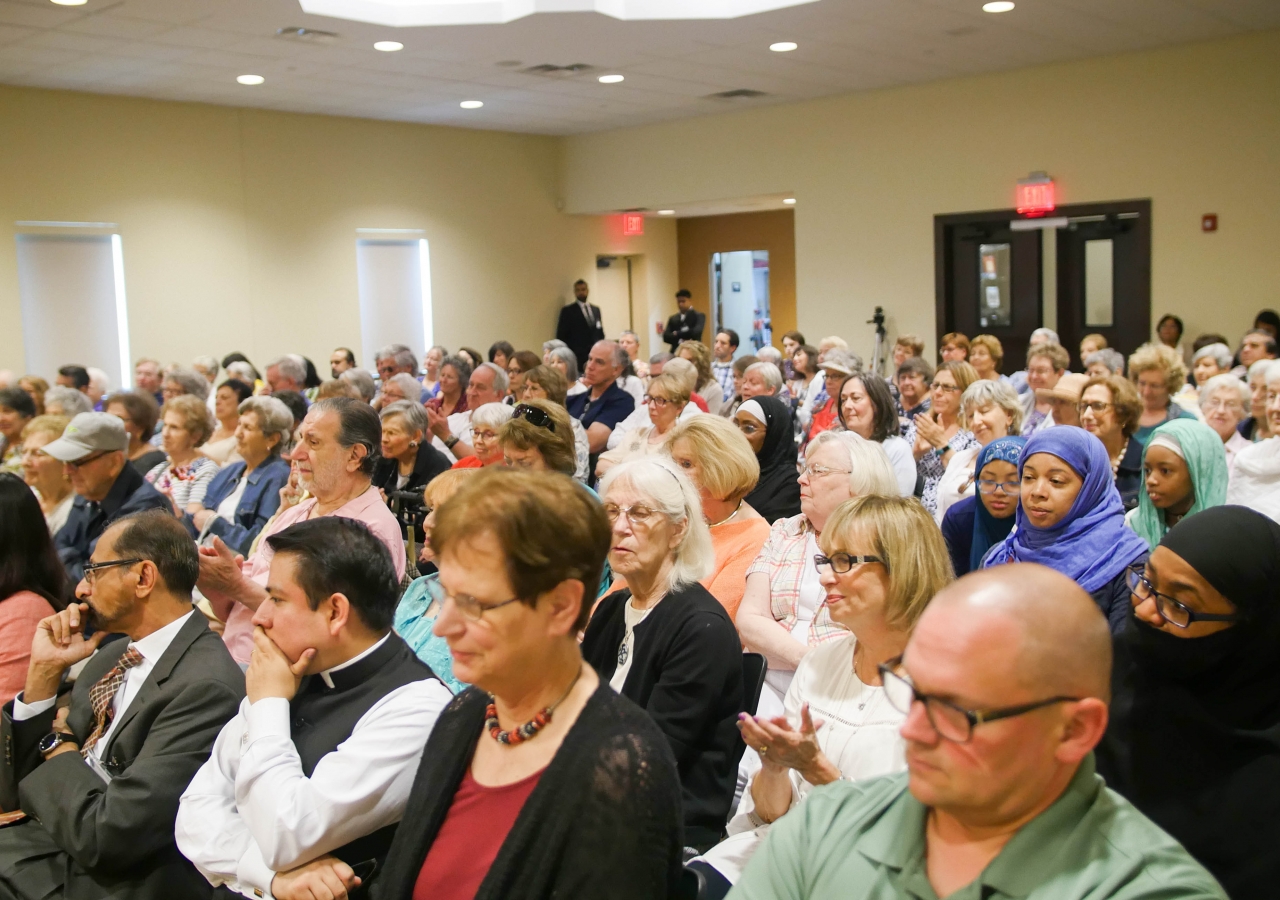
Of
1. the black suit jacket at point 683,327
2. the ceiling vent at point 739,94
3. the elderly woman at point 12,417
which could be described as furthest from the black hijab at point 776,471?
the black suit jacket at point 683,327

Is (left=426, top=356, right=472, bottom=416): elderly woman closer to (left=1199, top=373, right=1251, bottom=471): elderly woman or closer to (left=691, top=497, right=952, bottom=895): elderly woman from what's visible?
(left=1199, top=373, right=1251, bottom=471): elderly woman

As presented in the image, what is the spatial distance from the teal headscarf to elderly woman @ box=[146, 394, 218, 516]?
4.27 metres

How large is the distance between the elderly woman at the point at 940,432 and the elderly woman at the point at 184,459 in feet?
11.7

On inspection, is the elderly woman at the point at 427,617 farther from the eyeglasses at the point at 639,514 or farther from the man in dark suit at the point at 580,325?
the man in dark suit at the point at 580,325

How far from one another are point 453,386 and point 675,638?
18.2 feet

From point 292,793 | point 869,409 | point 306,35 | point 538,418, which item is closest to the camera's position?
point 292,793

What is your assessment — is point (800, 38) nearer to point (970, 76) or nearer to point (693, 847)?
point (970, 76)

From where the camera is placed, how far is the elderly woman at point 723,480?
3.63m

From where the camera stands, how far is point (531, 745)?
5.44ft

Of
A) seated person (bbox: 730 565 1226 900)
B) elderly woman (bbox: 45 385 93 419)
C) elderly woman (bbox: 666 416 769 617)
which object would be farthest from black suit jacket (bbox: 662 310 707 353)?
seated person (bbox: 730 565 1226 900)

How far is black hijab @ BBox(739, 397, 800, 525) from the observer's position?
16.3 feet

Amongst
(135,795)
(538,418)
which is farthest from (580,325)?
(135,795)

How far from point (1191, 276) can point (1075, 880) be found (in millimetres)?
9914

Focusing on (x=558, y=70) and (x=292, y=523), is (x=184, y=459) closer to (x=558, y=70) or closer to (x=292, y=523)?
(x=292, y=523)
